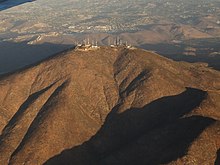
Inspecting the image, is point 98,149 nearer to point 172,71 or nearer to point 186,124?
point 186,124

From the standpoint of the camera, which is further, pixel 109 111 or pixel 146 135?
pixel 109 111

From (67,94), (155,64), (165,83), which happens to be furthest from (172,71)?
(67,94)

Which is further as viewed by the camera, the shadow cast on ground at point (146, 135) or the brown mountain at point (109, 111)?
the brown mountain at point (109, 111)

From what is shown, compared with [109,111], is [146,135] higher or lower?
higher
